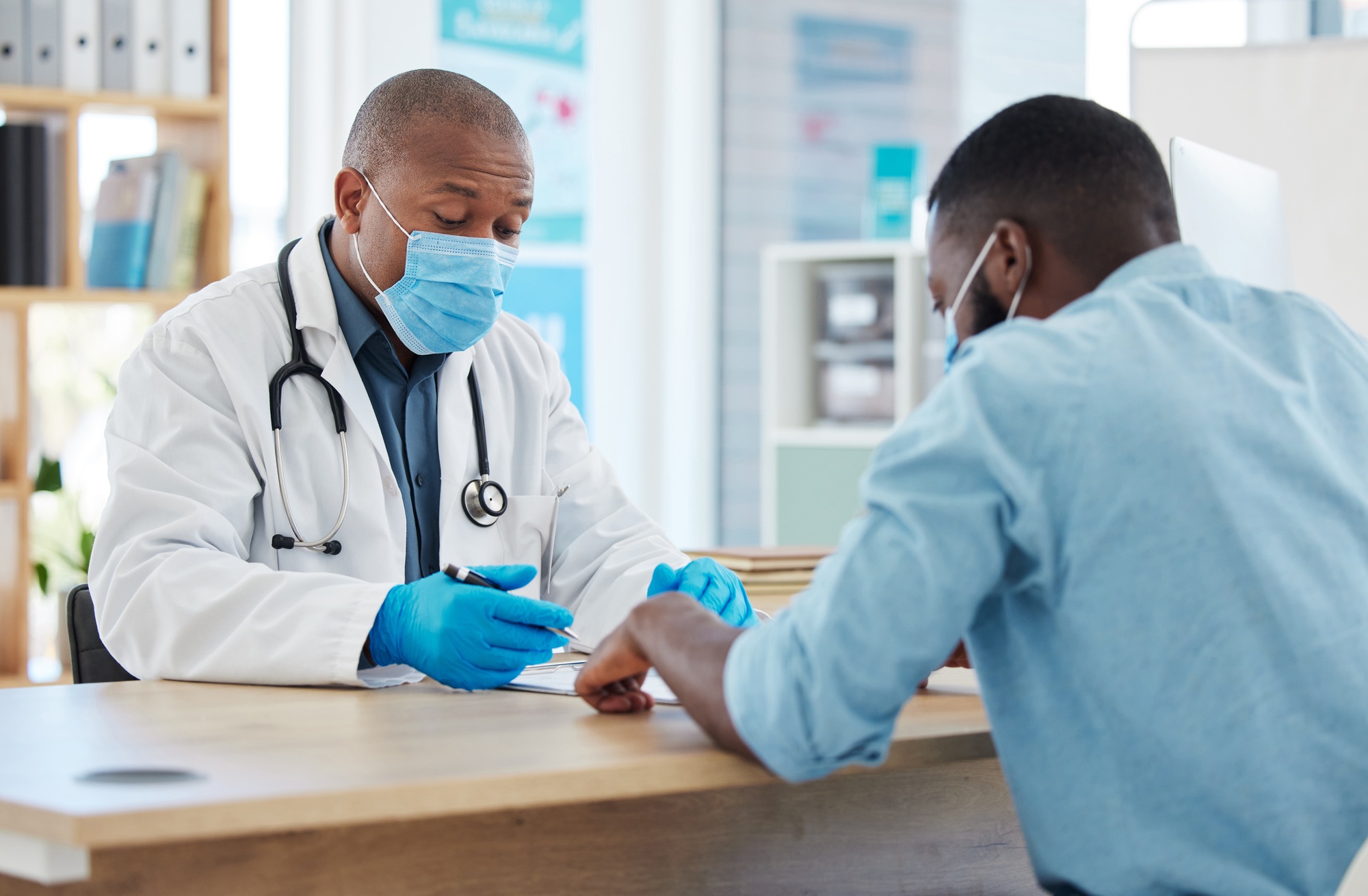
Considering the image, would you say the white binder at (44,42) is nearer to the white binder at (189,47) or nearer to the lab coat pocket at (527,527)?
the white binder at (189,47)

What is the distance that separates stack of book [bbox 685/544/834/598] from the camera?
2086mm

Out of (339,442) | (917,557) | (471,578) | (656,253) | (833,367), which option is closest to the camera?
(917,557)

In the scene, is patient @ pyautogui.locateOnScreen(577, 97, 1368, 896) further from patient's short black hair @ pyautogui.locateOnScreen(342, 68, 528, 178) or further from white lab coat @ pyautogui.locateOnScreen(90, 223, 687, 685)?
patient's short black hair @ pyautogui.locateOnScreen(342, 68, 528, 178)

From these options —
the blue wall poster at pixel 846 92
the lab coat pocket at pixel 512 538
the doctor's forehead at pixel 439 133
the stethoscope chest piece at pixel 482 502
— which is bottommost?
the lab coat pocket at pixel 512 538

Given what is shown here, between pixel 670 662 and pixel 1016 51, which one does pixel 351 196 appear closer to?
pixel 670 662

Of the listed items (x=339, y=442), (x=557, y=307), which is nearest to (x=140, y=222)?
(x=557, y=307)

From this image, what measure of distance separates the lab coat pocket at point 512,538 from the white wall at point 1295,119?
3.97ft

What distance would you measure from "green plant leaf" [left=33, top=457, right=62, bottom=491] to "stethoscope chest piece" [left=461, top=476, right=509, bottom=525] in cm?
175

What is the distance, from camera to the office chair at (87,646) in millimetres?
1704

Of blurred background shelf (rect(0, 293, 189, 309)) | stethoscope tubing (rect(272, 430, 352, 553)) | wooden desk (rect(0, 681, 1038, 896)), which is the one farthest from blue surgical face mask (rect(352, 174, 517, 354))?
blurred background shelf (rect(0, 293, 189, 309))

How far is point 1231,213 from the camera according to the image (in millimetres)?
1561

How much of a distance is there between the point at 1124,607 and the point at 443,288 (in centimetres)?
108

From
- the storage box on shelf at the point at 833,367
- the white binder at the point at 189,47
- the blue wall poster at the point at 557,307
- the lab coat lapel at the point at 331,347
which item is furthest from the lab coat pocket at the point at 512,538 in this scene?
the blue wall poster at the point at 557,307

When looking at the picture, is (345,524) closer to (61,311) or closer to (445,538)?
(445,538)
